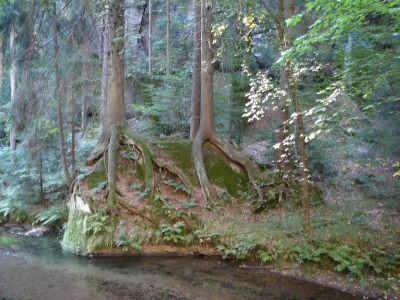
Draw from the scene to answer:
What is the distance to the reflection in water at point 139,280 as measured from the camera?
6324mm

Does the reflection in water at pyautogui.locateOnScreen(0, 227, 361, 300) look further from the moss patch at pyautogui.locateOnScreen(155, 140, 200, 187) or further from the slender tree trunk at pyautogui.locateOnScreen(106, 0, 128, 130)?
the slender tree trunk at pyautogui.locateOnScreen(106, 0, 128, 130)

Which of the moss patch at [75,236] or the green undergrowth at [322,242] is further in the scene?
the moss patch at [75,236]

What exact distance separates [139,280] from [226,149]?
5.80 metres

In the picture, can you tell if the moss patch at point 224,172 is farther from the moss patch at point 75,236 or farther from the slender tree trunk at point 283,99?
the moss patch at point 75,236

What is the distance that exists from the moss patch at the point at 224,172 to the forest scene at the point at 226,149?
0.13ft

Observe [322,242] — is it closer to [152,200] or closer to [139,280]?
[139,280]

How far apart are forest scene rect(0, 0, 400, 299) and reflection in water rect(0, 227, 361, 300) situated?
48 cm

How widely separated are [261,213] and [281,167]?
183 centimetres

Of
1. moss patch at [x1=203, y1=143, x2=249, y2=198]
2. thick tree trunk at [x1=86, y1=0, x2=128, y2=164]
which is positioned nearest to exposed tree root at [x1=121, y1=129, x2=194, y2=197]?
thick tree trunk at [x1=86, y1=0, x2=128, y2=164]

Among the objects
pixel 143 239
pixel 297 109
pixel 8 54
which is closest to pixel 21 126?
pixel 8 54

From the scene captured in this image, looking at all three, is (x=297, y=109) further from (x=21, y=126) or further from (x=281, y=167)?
(x=21, y=126)

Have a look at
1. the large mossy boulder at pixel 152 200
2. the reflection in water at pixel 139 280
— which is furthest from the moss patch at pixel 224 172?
the reflection in water at pixel 139 280

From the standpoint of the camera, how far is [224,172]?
1135cm

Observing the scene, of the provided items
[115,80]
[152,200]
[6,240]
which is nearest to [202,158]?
[152,200]
